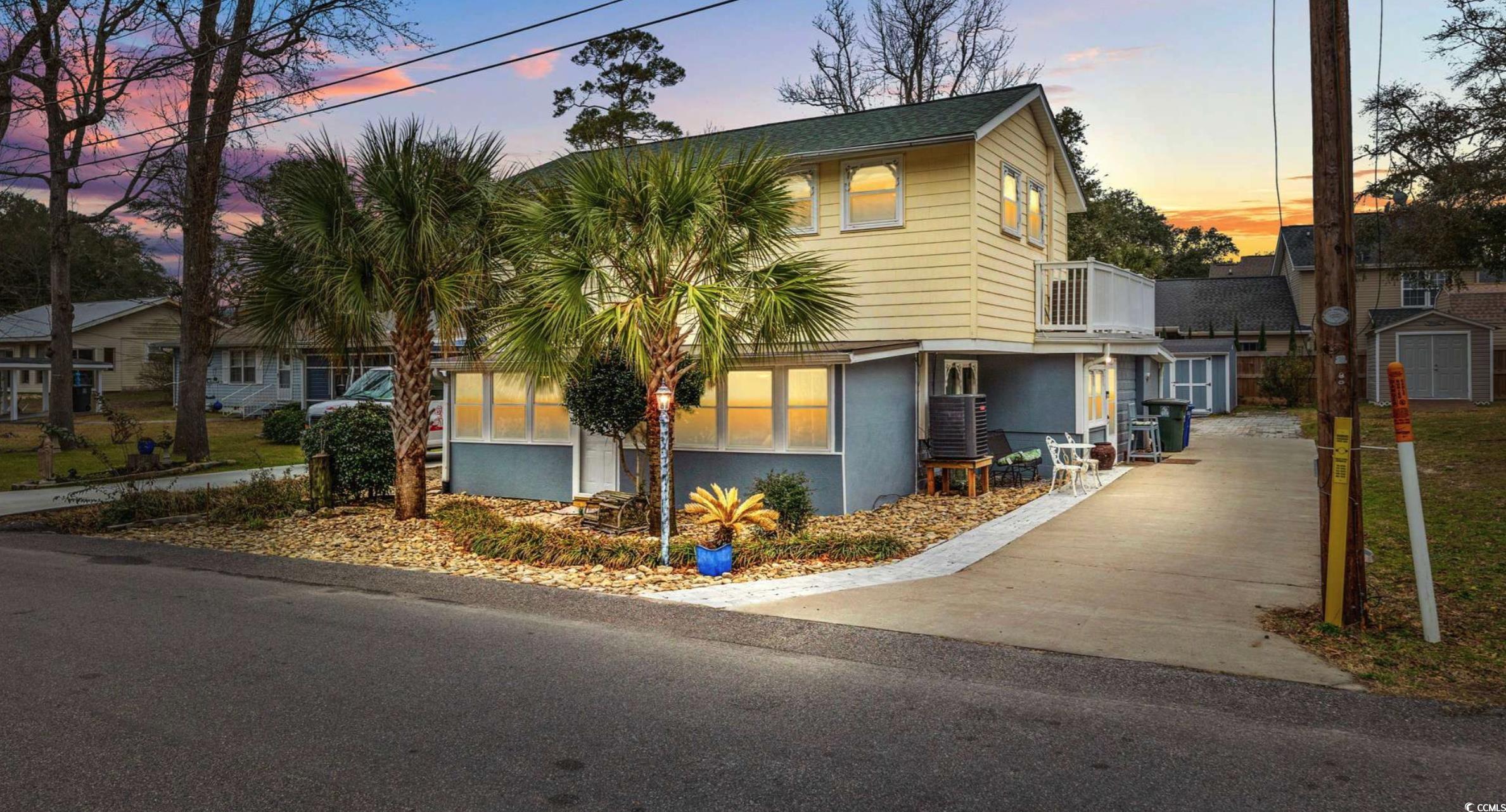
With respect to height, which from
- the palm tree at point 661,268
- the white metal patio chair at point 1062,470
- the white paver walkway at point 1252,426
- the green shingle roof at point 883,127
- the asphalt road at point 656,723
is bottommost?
the asphalt road at point 656,723

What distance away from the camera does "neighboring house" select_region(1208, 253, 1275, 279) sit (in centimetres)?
5822

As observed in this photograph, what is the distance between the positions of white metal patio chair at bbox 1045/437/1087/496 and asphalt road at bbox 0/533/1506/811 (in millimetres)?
8294

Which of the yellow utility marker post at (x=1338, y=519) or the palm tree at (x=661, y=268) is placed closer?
the yellow utility marker post at (x=1338, y=519)

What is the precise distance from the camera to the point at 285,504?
14.0 meters

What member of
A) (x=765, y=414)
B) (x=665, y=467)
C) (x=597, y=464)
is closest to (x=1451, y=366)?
(x=765, y=414)

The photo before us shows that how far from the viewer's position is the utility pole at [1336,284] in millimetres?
6938

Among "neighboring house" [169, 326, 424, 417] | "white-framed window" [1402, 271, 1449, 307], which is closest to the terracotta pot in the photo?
"white-framed window" [1402, 271, 1449, 307]

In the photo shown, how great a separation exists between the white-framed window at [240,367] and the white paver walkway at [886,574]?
1352 inches

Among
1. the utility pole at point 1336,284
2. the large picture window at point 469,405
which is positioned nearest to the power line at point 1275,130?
the utility pole at point 1336,284

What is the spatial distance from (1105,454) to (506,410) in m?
10.7

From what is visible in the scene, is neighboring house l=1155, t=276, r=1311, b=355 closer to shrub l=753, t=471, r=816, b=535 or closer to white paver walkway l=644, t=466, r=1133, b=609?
white paver walkway l=644, t=466, r=1133, b=609

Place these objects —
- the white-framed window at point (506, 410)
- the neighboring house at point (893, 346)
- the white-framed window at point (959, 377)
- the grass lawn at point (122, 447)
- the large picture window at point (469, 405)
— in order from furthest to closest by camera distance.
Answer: the grass lawn at point (122, 447), the white-framed window at point (959, 377), the large picture window at point (469, 405), the white-framed window at point (506, 410), the neighboring house at point (893, 346)

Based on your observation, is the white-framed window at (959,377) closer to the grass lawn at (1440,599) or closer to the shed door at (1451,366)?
the grass lawn at (1440,599)

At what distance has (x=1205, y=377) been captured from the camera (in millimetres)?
31812
